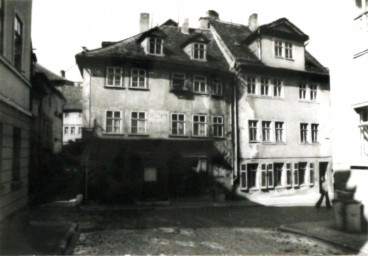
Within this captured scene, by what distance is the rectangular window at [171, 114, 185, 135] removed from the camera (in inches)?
574

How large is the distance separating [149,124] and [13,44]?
27.6 feet

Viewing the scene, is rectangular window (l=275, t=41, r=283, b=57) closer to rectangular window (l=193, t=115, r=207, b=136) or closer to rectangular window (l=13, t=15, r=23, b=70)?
rectangular window (l=193, t=115, r=207, b=136)

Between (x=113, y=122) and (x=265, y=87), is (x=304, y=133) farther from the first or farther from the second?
(x=113, y=122)

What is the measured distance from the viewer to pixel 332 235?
7422 millimetres

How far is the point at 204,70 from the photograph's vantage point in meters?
15.1

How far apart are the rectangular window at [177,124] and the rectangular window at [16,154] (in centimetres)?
858

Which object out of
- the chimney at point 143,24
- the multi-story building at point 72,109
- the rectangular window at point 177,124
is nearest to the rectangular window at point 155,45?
the chimney at point 143,24

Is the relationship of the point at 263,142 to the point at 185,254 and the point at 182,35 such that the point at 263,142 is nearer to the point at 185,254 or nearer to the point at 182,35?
the point at 182,35

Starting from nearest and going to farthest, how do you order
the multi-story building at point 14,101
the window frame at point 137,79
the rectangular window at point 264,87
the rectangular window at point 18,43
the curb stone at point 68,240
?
the multi-story building at point 14,101 < the curb stone at point 68,240 < the rectangular window at point 18,43 < the window frame at point 137,79 < the rectangular window at point 264,87

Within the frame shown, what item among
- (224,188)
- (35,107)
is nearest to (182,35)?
(224,188)

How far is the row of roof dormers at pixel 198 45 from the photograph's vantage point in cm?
1430

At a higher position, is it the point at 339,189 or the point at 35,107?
the point at 35,107

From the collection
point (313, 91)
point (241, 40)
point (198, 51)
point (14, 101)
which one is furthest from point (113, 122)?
point (313, 91)

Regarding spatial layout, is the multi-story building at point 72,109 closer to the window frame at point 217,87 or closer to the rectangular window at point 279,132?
the window frame at point 217,87
